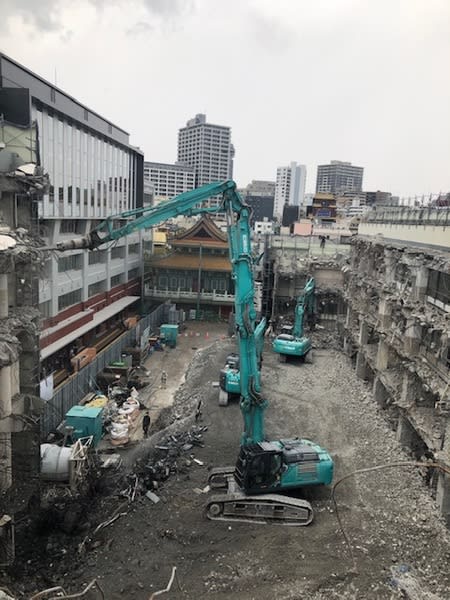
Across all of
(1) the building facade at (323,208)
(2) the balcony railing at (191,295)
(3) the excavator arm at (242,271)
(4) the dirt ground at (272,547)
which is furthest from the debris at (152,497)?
(1) the building facade at (323,208)

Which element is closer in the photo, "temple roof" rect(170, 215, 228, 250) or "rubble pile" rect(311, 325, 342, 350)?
"rubble pile" rect(311, 325, 342, 350)

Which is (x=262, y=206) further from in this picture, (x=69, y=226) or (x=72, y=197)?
(x=72, y=197)

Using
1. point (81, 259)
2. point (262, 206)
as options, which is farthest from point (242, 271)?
point (262, 206)

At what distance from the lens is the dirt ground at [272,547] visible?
13.4 m

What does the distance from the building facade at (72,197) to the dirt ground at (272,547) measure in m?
13.1

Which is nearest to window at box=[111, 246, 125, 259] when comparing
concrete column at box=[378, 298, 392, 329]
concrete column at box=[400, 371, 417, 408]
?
concrete column at box=[378, 298, 392, 329]

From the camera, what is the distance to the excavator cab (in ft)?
54.3

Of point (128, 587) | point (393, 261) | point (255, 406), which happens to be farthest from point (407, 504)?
point (393, 261)

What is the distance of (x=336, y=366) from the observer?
34312 mm

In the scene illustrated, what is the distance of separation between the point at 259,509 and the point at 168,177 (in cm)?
16598

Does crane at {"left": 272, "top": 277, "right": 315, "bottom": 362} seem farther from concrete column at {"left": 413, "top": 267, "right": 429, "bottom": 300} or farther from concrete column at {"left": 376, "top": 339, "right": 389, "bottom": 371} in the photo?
concrete column at {"left": 413, "top": 267, "right": 429, "bottom": 300}

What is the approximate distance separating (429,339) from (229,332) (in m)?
25.7

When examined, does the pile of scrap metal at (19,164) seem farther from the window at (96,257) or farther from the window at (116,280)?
the window at (116,280)

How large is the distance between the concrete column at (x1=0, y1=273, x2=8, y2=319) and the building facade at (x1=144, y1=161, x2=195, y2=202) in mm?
157467
